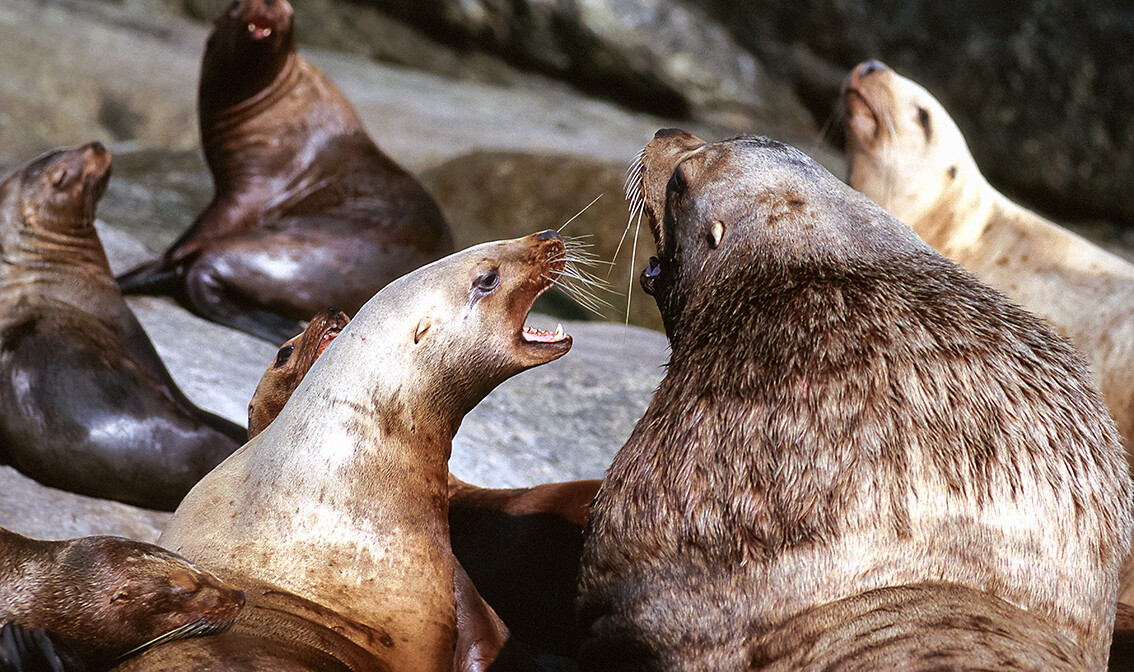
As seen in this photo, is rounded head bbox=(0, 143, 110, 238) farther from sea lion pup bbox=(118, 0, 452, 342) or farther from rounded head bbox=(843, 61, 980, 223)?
rounded head bbox=(843, 61, 980, 223)

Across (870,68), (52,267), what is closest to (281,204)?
(52,267)

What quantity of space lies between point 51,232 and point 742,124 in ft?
32.1

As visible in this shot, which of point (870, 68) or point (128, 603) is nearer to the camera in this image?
point (128, 603)

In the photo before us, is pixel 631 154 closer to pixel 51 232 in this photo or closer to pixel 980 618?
pixel 51 232

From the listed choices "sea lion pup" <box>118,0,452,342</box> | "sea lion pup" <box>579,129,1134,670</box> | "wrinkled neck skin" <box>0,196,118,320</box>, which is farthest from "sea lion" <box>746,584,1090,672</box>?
"sea lion pup" <box>118,0,452,342</box>

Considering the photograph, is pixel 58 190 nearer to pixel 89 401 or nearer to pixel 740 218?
pixel 89 401

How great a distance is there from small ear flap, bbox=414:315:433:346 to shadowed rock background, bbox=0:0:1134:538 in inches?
124

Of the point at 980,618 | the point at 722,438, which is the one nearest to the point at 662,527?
the point at 722,438

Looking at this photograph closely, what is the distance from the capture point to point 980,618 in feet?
8.96

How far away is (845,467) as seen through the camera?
2908 millimetres

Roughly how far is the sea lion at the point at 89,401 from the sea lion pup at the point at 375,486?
1427mm

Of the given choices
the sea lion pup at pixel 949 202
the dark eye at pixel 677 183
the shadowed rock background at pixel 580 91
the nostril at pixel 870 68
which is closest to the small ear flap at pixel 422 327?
the dark eye at pixel 677 183

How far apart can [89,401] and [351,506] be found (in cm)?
214

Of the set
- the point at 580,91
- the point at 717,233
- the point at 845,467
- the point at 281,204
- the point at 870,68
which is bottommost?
the point at 281,204
